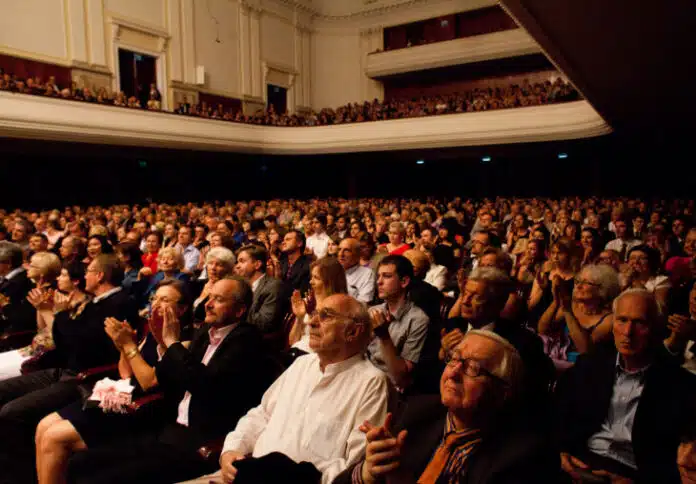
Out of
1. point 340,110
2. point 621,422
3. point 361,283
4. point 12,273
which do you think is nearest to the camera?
point 621,422

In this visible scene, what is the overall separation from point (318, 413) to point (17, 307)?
2.93 metres

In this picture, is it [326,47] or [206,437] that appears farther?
[326,47]

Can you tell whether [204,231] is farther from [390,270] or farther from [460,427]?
[460,427]

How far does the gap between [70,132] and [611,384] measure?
11.5 metres

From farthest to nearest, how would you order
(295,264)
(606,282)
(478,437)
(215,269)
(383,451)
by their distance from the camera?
(295,264), (215,269), (606,282), (478,437), (383,451)

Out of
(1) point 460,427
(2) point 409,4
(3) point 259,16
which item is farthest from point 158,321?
(2) point 409,4

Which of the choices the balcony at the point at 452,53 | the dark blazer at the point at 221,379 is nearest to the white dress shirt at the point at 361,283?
the dark blazer at the point at 221,379

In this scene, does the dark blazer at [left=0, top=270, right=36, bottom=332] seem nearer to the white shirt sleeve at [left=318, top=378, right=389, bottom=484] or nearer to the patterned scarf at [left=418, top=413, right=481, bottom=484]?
the white shirt sleeve at [left=318, top=378, right=389, bottom=484]

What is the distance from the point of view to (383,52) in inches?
761

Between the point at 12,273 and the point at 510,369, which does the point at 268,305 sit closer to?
the point at 510,369

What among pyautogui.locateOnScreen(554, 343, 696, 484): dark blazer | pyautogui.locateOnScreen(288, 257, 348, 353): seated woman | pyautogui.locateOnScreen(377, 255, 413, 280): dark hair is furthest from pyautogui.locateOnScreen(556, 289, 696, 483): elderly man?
pyautogui.locateOnScreen(288, 257, 348, 353): seated woman

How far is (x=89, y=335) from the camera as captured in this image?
2.73m

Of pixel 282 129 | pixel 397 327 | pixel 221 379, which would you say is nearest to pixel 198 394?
pixel 221 379

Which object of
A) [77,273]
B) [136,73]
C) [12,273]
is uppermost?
[136,73]
